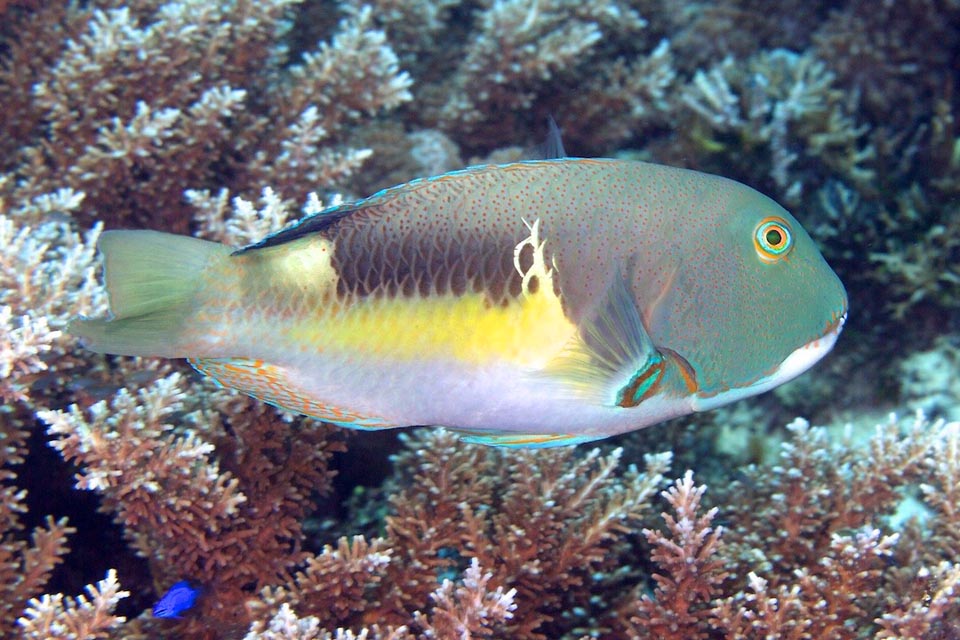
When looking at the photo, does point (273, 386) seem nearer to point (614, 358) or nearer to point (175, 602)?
point (614, 358)

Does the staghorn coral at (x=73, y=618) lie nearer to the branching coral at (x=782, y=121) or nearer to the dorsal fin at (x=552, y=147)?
the dorsal fin at (x=552, y=147)

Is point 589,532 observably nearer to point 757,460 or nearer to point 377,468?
point 377,468

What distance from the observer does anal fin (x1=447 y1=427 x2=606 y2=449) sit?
2010 millimetres

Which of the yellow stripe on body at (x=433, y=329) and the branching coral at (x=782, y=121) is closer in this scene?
the yellow stripe on body at (x=433, y=329)

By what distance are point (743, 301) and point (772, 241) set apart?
0.64 ft

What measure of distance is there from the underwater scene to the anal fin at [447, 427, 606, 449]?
1 centimetres

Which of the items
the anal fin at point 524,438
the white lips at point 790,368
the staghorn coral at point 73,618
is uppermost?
the white lips at point 790,368

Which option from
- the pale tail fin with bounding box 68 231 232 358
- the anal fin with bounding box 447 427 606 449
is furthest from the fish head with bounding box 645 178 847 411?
the pale tail fin with bounding box 68 231 232 358

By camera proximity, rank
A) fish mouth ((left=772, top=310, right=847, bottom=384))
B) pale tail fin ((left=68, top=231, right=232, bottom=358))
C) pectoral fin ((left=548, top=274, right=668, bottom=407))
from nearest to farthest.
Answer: pale tail fin ((left=68, top=231, right=232, bottom=358))
pectoral fin ((left=548, top=274, right=668, bottom=407))
fish mouth ((left=772, top=310, right=847, bottom=384))

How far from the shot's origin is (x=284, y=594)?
8.73 ft

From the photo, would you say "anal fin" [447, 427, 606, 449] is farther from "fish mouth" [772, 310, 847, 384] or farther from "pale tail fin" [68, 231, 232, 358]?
"pale tail fin" [68, 231, 232, 358]

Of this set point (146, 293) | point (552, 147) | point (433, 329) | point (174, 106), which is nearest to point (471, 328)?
point (433, 329)

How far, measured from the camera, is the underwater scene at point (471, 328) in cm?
195

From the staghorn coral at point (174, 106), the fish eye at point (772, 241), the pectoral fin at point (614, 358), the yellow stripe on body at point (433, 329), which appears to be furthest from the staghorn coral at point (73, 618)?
the staghorn coral at point (174, 106)
